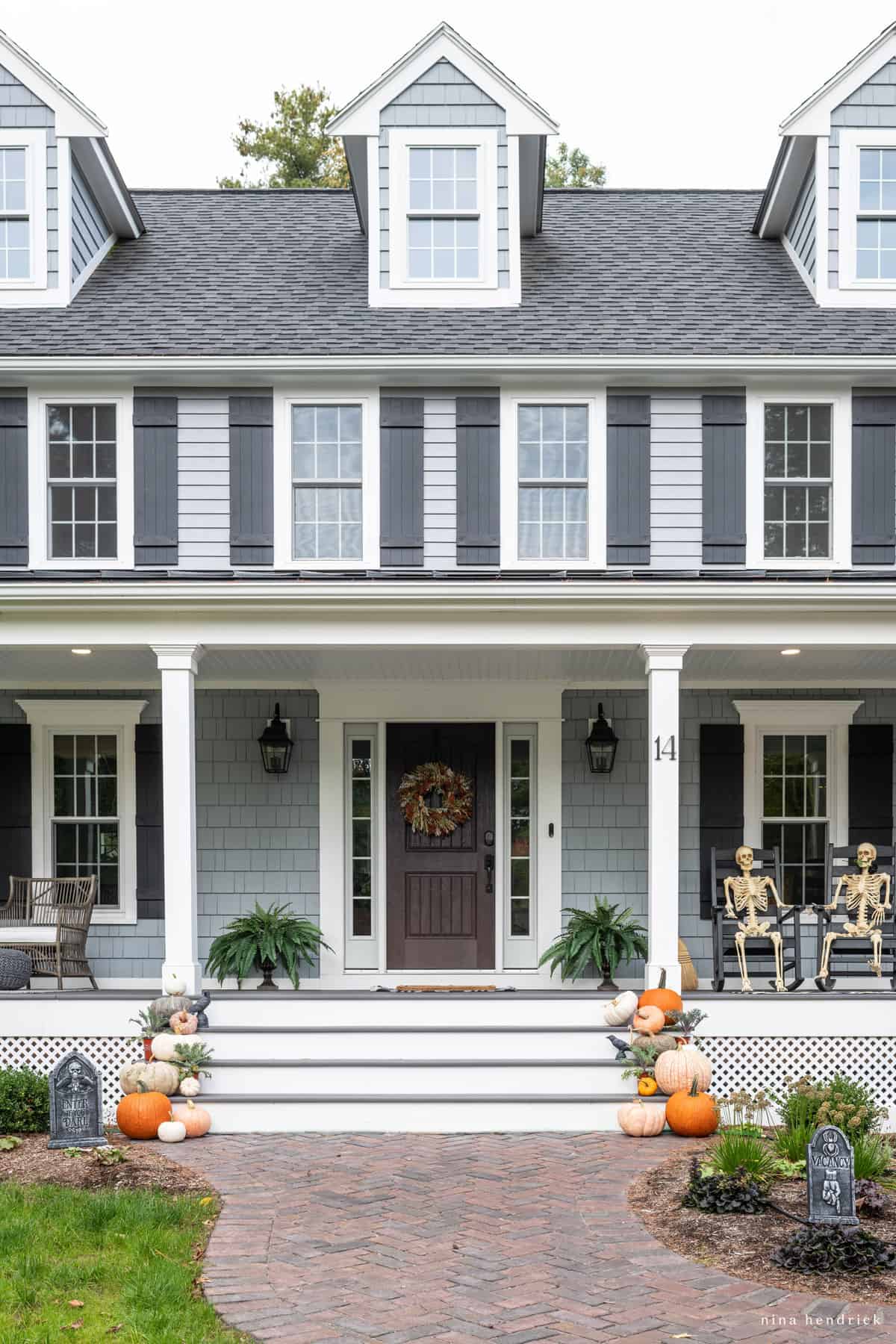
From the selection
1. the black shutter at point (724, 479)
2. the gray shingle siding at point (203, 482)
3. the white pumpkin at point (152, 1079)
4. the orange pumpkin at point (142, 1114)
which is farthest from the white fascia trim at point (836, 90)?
the orange pumpkin at point (142, 1114)

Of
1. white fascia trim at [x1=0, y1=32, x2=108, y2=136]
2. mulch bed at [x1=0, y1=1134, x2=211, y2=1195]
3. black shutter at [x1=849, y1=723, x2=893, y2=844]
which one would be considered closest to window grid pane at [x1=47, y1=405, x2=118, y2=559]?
white fascia trim at [x1=0, y1=32, x2=108, y2=136]

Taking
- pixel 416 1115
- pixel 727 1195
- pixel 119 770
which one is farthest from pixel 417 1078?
pixel 119 770

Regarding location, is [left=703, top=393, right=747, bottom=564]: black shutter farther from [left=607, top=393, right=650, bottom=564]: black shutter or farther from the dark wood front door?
the dark wood front door

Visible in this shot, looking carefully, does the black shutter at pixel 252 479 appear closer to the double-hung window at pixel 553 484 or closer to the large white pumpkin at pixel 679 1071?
the double-hung window at pixel 553 484

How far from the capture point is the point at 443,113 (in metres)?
10.3

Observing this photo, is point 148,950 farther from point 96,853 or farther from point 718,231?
point 718,231

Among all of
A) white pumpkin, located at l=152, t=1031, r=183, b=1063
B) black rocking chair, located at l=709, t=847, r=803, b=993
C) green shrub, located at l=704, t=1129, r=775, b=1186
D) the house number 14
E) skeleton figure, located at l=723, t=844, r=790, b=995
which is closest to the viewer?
green shrub, located at l=704, t=1129, r=775, b=1186

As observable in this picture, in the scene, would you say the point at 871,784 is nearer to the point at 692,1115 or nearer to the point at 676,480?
the point at 676,480

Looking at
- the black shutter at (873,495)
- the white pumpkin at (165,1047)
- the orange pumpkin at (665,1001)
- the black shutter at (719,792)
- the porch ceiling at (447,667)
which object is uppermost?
the black shutter at (873,495)

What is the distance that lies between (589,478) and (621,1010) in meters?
4.01

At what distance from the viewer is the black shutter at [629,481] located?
973cm

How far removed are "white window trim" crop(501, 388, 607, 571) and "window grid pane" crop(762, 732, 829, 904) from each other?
2.48 metres

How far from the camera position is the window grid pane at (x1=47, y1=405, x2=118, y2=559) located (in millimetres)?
9812

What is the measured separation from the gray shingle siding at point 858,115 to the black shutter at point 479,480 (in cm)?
317
